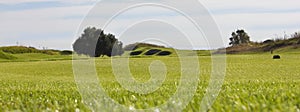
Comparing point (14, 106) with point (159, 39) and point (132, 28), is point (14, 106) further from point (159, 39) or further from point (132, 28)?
point (159, 39)

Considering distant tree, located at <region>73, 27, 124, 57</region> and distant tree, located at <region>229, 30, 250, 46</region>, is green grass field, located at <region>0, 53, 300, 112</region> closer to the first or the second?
distant tree, located at <region>73, 27, 124, 57</region>

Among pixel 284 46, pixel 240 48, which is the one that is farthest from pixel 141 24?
pixel 240 48

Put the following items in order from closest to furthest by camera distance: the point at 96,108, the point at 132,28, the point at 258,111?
the point at 258,111, the point at 96,108, the point at 132,28

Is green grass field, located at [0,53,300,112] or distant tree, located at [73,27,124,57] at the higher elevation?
distant tree, located at [73,27,124,57]

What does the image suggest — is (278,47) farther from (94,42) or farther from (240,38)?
(94,42)

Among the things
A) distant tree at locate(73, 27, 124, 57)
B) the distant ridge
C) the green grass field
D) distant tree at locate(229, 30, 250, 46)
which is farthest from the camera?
distant tree at locate(229, 30, 250, 46)

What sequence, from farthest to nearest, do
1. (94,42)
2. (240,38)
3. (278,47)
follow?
1. (240,38)
2. (278,47)
3. (94,42)

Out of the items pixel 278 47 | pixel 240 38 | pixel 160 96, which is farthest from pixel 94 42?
pixel 240 38

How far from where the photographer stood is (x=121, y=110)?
26.9 feet

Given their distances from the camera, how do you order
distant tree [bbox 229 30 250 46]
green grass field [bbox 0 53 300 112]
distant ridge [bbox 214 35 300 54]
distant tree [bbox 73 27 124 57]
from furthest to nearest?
distant tree [bbox 229 30 250 46], distant ridge [bbox 214 35 300 54], distant tree [bbox 73 27 124 57], green grass field [bbox 0 53 300 112]

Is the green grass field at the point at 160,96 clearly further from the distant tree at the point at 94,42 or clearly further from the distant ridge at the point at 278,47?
the distant ridge at the point at 278,47

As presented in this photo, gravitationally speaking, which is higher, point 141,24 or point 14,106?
point 141,24

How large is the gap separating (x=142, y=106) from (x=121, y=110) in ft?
1.82

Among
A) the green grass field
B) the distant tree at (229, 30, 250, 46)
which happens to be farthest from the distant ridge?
the green grass field
